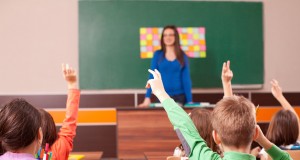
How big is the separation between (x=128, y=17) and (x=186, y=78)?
4.32 feet

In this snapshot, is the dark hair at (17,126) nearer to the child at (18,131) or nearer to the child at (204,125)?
the child at (18,131)

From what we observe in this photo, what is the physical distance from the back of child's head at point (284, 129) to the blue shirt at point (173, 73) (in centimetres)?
253

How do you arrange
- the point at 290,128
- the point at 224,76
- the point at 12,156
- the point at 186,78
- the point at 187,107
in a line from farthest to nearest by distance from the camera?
the point at 186,78 < the point at 187,107 < the point at 290,128 < the point at 224,76 < the point at 12,156

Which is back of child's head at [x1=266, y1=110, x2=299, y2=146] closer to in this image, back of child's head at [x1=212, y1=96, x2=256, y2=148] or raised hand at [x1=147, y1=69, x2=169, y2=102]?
back of child's head at [x1=212, y1=96, x2=256, y2=148]

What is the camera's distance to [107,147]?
5.93 meters

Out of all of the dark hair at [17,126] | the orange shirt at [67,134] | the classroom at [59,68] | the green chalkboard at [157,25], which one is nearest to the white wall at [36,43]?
the classroom at [59,68]

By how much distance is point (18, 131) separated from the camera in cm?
143

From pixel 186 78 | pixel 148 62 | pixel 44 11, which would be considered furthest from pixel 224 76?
pixel 44 11

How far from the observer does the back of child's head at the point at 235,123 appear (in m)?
1.40

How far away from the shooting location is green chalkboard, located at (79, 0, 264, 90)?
5812mm

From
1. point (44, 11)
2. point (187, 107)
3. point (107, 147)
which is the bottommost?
point (107, 147)

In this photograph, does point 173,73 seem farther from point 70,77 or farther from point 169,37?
point 70,77

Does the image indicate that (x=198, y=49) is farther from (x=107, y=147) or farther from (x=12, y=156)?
(x=12, y=156)

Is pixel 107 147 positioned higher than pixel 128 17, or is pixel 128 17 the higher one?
pixel 128 17
